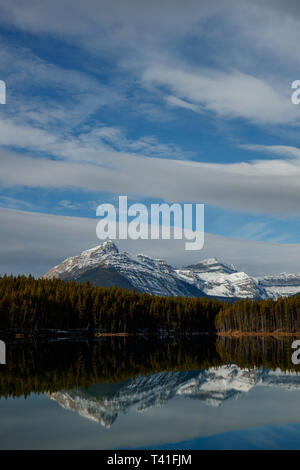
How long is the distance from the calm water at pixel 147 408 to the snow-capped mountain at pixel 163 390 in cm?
7

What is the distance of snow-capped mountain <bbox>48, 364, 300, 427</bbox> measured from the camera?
3391cm

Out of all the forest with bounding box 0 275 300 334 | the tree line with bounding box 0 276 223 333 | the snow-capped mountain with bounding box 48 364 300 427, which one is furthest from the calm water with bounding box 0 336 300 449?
the forest with bounding box 0 275 300 334

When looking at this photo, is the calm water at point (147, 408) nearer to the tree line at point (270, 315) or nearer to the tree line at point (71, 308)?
the tree line at point (71, 308)

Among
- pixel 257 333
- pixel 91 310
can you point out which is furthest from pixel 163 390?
pixel 257 333

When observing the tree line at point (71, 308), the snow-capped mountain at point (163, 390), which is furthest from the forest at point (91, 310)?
the snow-capped mountain at point (163, 390)

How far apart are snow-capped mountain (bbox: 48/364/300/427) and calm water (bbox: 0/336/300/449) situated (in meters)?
0.07

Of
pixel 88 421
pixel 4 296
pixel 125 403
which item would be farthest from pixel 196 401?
pixel 4 296

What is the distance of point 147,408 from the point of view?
3384 centimetres

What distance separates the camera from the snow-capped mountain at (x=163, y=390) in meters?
33.9

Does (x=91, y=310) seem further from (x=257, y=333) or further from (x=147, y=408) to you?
(x=147, y=408)

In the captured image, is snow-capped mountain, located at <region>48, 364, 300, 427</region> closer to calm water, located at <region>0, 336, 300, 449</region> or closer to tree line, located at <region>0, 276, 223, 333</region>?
calm water, located at <region>0, 336, 300, 449</region>
